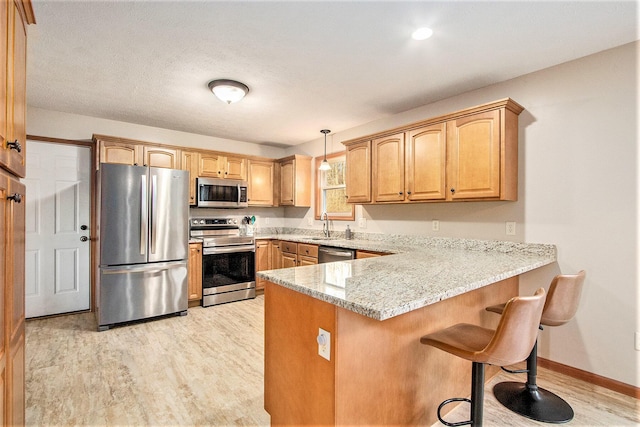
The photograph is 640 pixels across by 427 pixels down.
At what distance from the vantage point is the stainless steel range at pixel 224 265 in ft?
14.0

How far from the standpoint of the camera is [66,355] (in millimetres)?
2756

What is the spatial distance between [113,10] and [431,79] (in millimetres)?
2446

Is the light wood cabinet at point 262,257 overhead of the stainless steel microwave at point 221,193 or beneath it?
beneath

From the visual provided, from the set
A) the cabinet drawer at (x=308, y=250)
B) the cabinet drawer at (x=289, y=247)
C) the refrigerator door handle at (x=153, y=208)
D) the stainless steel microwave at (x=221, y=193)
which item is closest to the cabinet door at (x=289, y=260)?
the cabinet drawer at (x=289, y=247)

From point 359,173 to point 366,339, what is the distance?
8.63 feet

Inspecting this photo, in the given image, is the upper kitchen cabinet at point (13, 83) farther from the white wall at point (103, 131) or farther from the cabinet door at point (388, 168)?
the white wall at point (103, 131)

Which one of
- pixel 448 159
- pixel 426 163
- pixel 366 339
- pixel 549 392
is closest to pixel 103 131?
pixel 426 163

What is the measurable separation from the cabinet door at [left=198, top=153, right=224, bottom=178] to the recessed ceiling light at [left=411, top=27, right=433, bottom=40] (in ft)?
10.7

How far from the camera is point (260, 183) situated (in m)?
5.17

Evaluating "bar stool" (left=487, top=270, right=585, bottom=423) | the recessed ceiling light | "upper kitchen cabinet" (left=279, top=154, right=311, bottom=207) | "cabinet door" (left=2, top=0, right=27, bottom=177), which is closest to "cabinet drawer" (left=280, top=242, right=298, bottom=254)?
"upper kitchen cabinet" (left=279, top=154, right=311, bottom=207)

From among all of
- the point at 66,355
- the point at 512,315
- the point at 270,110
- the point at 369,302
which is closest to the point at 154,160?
the point at 270,110

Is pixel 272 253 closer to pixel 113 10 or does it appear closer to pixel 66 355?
pixel 66 355

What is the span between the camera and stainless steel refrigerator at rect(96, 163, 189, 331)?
133 inches

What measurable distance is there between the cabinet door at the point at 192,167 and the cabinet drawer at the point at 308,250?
5.30 feet
